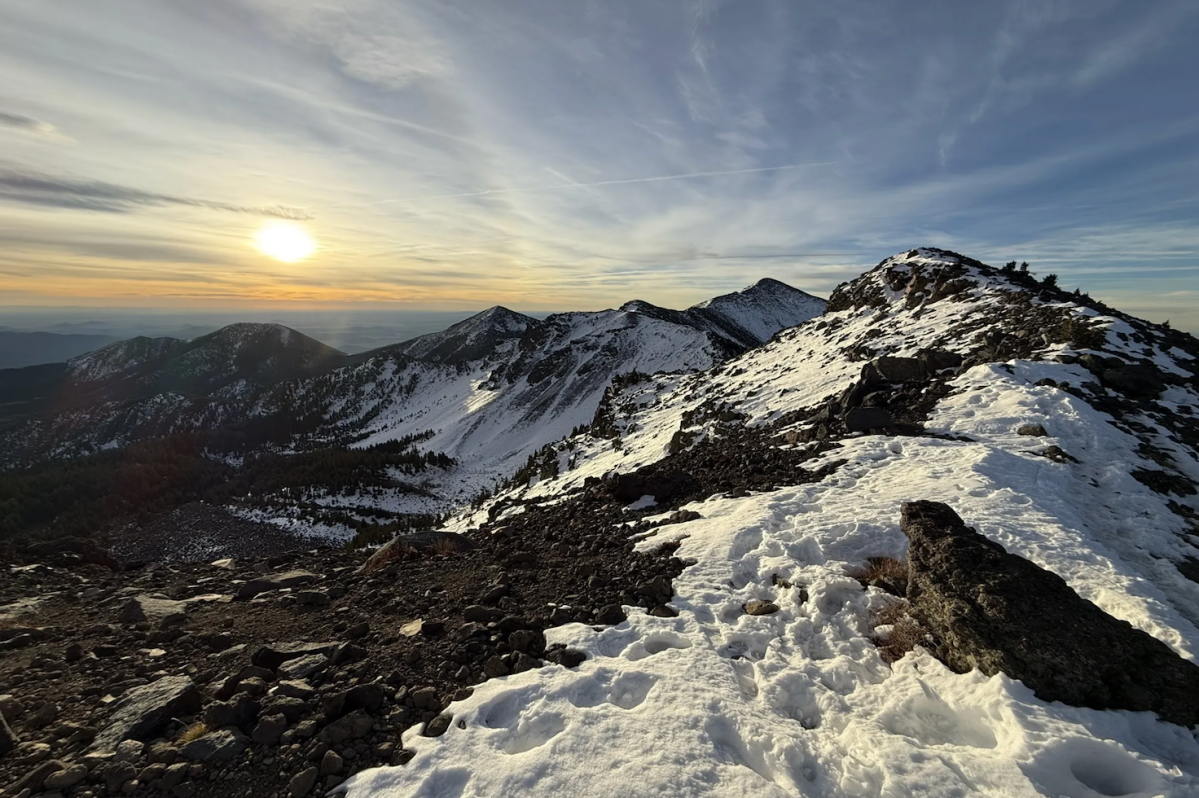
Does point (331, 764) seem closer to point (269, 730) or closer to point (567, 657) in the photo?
point (269, 730)

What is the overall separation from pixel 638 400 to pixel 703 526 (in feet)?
124

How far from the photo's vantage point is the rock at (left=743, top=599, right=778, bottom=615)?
797 cm

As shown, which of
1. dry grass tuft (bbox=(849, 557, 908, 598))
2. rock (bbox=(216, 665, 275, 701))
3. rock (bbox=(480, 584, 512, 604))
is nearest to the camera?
rock (bbox=(216, 665, 275, 701))

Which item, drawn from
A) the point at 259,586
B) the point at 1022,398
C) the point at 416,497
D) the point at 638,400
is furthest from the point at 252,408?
the point at 1022,398

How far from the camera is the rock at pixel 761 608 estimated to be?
26.2ft

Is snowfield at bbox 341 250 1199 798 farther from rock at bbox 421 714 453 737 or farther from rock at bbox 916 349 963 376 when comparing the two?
rock at bbox 916 349 963 376

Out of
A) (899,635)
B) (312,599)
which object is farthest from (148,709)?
(899,635)

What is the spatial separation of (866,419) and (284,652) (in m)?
16.7

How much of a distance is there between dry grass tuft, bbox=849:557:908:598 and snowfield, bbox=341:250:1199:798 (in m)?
0.21

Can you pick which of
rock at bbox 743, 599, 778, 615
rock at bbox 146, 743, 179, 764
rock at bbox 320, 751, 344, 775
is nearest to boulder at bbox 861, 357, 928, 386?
rock at bbox 743, 599, 778, 615

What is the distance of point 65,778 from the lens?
512 cm

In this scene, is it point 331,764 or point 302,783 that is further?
point 331,764

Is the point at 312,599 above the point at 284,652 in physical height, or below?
below

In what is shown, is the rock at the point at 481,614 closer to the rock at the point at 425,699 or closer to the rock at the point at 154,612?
the rock at the point at 425,699
